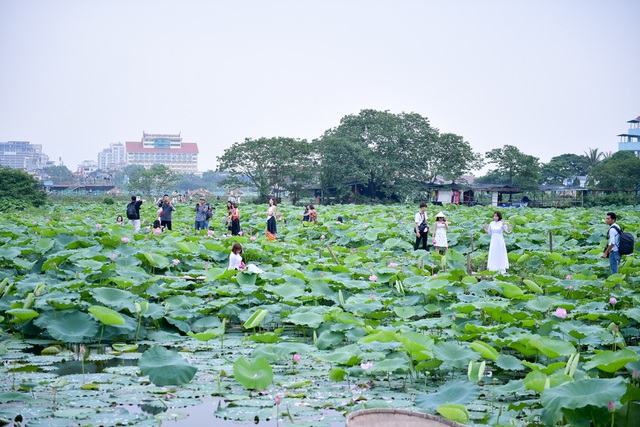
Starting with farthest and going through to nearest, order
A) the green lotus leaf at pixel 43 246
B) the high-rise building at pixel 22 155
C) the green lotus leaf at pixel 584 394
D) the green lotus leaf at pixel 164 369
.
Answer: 1. the high-rise building at pixel 22 155
2. the green lotus leaf at pixel 43 246
3. the green lotus leaf at pixel 164 369
4. the green lotus leaf at pixel 584 394

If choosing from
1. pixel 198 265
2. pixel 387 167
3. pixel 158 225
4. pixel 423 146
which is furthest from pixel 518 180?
pixel 198 265

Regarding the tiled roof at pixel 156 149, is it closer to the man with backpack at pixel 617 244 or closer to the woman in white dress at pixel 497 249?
the woman in white dress at pixel 497 249

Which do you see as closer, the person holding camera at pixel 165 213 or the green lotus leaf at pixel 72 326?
the green lotus leaf at pixel 72 326

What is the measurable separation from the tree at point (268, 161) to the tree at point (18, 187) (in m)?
9.43

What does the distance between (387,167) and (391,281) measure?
1104 inches

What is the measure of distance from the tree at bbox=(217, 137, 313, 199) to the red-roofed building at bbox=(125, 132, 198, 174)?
9342cm

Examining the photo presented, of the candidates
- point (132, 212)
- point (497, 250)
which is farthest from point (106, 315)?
point (132, 212)

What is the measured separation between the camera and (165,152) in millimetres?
128125

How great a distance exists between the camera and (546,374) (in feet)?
11.8

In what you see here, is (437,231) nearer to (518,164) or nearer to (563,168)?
(518,164)

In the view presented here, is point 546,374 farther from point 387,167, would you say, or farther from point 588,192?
point 588,192

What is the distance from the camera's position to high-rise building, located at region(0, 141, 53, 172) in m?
124

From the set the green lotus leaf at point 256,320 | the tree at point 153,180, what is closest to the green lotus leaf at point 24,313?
the green lotus leaf at point 256,320

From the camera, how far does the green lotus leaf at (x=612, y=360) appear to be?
3377mm
